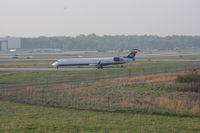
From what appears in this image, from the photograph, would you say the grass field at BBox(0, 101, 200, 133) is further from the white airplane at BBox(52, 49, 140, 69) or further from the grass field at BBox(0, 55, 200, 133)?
the white airplane at BBox(52, 49, 140, 69)

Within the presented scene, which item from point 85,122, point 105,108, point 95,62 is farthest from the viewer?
point 95,62

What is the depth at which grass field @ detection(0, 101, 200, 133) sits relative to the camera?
2050cm

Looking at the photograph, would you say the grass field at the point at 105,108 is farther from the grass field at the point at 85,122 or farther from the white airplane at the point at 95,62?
the white airplane at the point at 95,62

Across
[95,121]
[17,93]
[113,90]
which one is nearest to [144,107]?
[95,121]

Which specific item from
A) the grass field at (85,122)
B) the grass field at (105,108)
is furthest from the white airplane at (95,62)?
the grass field at (85,122)

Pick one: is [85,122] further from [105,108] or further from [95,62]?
[95,62]

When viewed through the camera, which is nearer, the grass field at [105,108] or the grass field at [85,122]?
the grass field at [85,122]

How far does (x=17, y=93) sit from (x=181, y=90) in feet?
58.6

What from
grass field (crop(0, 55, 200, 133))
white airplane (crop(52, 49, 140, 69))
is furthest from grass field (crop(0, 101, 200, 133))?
white airplane (crop(52, 49, 140, 69))

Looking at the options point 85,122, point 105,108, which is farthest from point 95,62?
point 85,122

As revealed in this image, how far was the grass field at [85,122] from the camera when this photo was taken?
67.3 ft

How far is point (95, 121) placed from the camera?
23.2 meters

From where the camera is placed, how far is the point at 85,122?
74.9 ft

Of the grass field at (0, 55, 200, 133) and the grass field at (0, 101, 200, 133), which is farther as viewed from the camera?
the grass field at (0, 55, 200, 133)
